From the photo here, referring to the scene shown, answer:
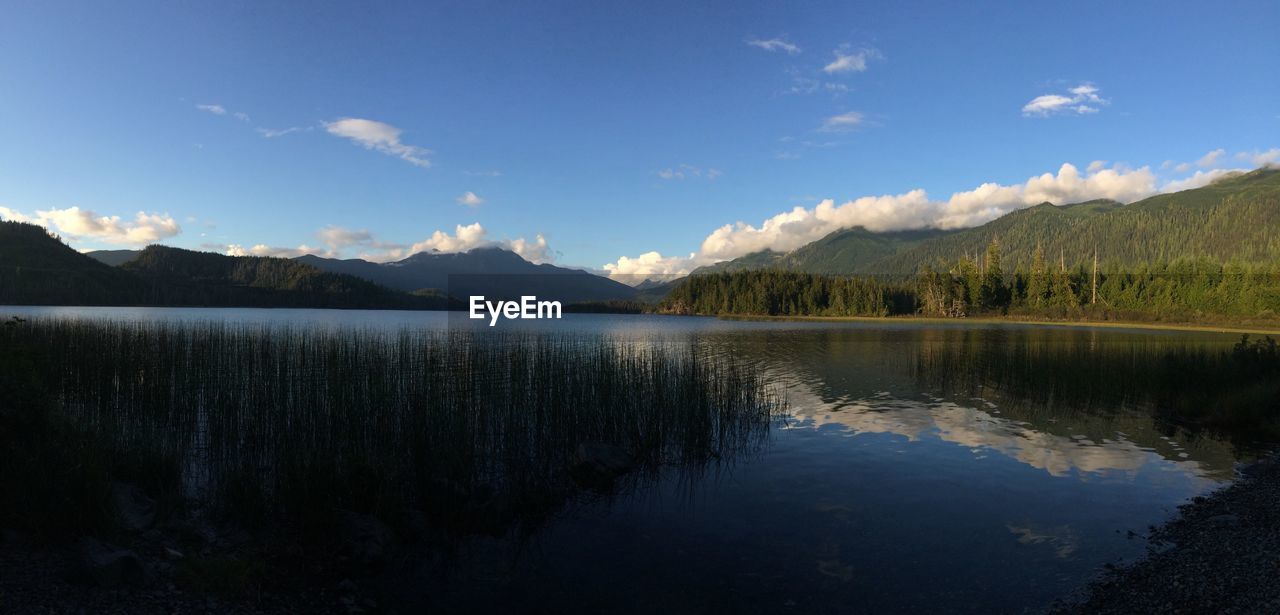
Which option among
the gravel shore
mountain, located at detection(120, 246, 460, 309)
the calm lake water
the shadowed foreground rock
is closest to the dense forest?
the calm lake water

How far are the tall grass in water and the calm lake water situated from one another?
3.95 ft

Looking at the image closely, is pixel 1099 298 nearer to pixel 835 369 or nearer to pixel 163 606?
pixel 835 369

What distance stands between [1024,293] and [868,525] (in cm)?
11923

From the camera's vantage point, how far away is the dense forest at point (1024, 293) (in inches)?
3103

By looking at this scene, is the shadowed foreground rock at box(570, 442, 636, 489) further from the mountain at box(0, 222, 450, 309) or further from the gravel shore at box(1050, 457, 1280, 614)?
the mountain at box(0, 222, 450, 309)

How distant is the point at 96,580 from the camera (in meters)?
5.55

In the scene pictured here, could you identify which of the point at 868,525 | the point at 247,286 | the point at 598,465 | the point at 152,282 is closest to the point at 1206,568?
the point at 868,525

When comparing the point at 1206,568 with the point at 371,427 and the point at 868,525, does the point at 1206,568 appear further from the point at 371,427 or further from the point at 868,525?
the point at 371,427

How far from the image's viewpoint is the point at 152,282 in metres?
155

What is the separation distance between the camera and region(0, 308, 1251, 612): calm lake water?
7.10 metres

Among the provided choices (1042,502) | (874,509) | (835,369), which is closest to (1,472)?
(874,509)

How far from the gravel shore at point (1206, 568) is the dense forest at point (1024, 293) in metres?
84.2

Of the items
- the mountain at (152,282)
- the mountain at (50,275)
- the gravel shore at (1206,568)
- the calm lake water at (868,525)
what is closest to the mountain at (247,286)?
the mountain at (152,282)

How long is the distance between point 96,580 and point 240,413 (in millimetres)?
7850
